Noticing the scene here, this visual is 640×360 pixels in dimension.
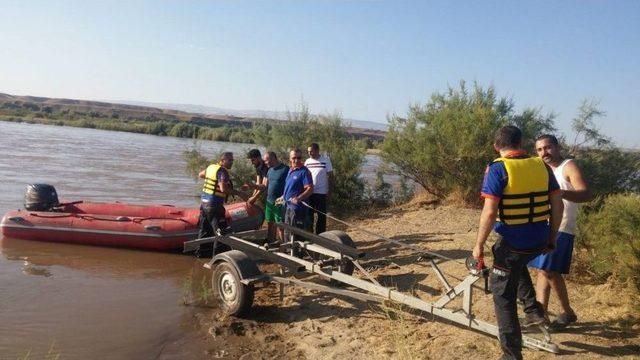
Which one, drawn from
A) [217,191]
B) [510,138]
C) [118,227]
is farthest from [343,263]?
[118,227]

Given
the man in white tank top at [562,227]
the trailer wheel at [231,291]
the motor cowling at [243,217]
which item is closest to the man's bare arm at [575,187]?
the man in white tank top at [562,227]

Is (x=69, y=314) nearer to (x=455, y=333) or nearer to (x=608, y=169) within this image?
(x=455, y=333)

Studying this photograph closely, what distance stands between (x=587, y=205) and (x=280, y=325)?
4.48m

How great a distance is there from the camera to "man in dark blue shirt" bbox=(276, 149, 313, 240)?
7.19 metres

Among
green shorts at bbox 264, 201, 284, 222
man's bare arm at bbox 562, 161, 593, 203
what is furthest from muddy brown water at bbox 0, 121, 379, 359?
man's bare arm at bbox 562, 161, 593, 203

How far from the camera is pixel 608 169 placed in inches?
442

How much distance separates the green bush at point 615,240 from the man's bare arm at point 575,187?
1.23 meters

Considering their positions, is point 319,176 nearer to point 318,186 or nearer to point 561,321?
point 318,186

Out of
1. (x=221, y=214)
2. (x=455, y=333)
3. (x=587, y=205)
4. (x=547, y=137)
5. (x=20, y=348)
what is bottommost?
(x=20, y=348)

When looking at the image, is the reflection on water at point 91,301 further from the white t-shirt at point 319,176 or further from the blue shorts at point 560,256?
the blue shorts at point 560,256

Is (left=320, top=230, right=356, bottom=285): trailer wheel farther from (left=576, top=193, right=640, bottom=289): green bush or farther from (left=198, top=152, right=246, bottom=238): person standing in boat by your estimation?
(left=576, top=193, right=640, bottom=289): green bush

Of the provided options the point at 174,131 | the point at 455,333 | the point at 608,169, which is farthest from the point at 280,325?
the point at 174,131

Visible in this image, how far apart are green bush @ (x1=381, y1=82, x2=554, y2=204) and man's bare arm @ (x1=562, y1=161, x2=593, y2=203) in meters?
6.85

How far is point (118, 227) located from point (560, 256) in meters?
7.46
